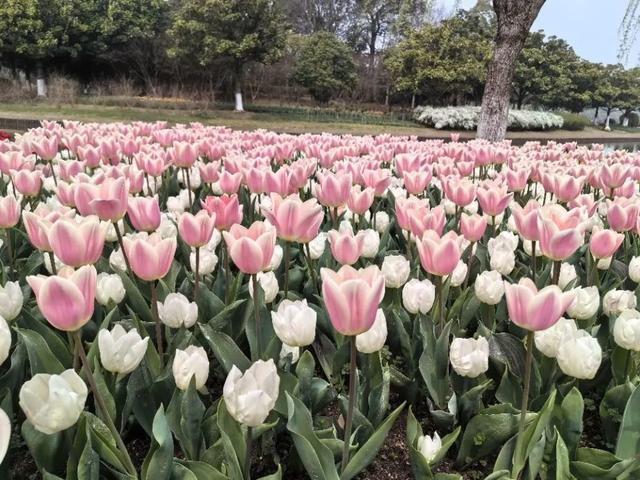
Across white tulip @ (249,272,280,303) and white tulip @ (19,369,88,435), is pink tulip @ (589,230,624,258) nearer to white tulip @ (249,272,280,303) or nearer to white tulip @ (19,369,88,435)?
white tulip @ (249,272,280,303)

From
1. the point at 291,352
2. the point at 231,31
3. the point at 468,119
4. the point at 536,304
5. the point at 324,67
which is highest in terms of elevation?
the point at 231,31

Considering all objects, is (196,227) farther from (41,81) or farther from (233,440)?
(41,81)

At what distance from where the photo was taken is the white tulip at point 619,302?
1.74m

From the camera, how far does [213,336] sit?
4.84ft

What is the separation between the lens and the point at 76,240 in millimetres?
1328

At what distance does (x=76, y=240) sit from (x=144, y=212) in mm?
570

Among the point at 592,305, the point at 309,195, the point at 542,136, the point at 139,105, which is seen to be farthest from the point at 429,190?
the point at 542,136

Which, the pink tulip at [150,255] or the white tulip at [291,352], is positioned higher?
the pink tulip at [150,255]

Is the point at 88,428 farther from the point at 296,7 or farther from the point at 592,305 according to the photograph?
the point at 296,7

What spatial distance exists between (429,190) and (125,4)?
33.4 m

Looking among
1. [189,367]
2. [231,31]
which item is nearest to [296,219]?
[189,367]

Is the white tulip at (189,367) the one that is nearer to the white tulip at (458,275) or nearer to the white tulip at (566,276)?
the white tulip at (458,275)

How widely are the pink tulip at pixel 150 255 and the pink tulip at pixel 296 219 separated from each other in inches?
13.9

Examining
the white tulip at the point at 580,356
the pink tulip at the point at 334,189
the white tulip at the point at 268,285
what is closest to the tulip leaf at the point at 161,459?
the white tulip at the point at 268,285
